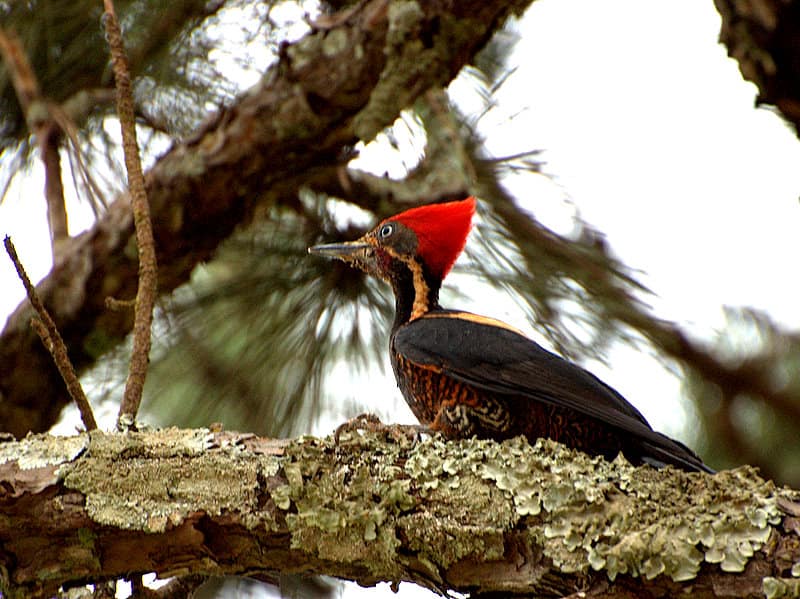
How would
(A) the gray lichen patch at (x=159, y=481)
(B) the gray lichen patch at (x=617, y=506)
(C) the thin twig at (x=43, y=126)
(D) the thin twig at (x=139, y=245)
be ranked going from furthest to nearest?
1. (C) the thin twig at (x=43, y=126)
2. (D) the thin twig at (x=139, y=245)
3. (A) the gray lichen patch at (x=159, y=481)
4. (B) the gray lichen patch at (x=617, y=506)

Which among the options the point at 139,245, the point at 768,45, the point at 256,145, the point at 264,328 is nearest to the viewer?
the point at 139,245

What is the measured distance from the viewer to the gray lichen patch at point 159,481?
4.95ft

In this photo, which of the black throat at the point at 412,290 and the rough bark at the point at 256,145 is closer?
the black throat at the point at 412,290

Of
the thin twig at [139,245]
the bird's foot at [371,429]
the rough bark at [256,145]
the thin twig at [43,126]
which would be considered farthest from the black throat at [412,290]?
the thin twig at [43,126]

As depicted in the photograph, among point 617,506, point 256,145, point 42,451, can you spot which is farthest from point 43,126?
point 617,506

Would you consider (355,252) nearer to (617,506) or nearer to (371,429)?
(371,429)

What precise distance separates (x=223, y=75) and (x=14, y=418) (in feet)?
4.53

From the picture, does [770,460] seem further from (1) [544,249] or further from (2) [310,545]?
(2) [310,545]

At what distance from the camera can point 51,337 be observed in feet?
5.39

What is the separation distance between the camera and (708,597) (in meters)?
1.37

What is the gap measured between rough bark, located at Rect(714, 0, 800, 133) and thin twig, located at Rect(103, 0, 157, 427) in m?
1.40

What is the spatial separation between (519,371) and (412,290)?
587 mm

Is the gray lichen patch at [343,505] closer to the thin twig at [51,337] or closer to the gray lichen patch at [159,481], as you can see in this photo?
the gray lichen patch at [159,481]

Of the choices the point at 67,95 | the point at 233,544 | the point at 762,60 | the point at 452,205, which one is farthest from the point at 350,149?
the point at 233,544
